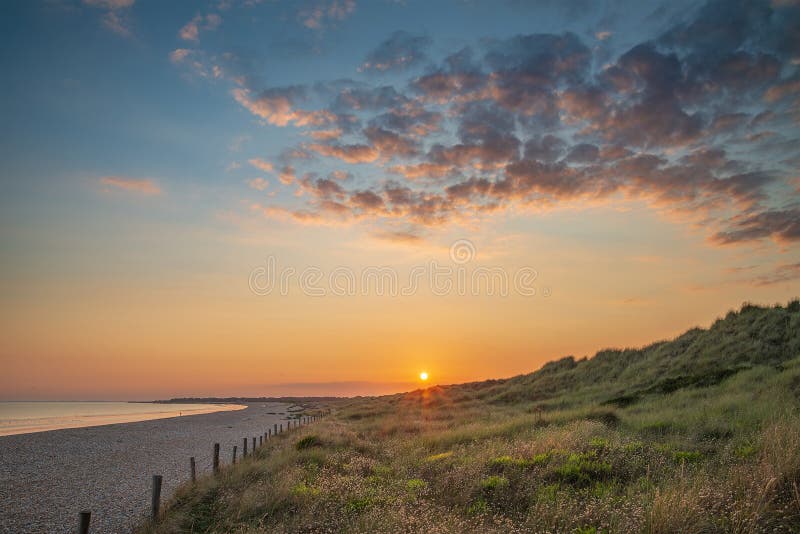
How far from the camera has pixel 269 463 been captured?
16719mm

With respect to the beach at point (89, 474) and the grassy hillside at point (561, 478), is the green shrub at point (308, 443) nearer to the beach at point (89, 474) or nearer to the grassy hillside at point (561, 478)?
the grassy hillside at point (561, 478)

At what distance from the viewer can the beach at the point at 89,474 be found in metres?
15.9

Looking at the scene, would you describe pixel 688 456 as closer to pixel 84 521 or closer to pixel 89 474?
pixel 84 521

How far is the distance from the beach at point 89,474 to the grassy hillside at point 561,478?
13.6 feet

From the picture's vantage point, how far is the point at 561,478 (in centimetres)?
1127

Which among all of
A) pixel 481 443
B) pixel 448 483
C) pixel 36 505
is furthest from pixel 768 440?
pixel 36 505

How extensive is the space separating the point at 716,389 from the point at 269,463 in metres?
20.8

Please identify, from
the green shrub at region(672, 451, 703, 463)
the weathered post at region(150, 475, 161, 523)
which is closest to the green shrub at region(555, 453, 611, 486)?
the green shrub at region(672, 451, 703, 463)

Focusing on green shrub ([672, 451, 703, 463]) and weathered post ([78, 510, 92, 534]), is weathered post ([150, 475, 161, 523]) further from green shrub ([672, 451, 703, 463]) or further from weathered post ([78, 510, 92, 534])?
green shrub ([672, 451, 703, 463])

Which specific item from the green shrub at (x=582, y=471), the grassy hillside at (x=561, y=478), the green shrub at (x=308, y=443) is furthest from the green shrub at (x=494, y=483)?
the green shrub at (x=308, y=443)

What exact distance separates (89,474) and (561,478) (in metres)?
25.0

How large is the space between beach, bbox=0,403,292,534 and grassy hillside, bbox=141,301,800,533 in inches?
163

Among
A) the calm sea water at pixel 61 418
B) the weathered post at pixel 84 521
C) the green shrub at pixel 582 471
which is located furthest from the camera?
the calm sea water at pixel 61 418

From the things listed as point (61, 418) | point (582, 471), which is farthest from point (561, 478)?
point (61, 418)
